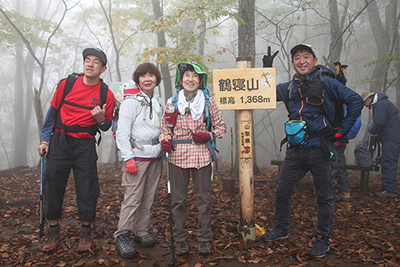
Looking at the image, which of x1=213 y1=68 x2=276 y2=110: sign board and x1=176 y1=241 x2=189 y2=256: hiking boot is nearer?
x1=176 y1=241 x2=189 y2=256: hiking boot

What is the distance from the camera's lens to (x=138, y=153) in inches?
137

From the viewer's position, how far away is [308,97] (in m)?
3.29

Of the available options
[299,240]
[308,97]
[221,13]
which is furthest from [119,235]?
[221,13]

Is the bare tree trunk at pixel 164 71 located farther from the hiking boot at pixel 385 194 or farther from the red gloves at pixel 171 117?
the hiking boot at pixel 385 194

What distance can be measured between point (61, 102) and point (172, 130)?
159cm

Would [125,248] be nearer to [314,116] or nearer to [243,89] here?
[243,89]

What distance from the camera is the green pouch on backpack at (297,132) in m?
3.30

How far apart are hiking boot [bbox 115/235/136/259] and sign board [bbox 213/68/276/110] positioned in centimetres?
224

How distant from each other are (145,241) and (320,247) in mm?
2399

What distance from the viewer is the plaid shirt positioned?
3.38 meters

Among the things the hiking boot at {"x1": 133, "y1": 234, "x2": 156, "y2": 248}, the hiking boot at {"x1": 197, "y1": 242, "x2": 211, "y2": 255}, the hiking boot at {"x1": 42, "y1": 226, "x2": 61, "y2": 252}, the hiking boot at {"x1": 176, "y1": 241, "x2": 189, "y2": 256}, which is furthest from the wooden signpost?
the hiking boot at {"x1": 42, "y1": 226, "x2": 61, "y2": 252}

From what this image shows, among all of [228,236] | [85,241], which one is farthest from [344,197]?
[85,241]

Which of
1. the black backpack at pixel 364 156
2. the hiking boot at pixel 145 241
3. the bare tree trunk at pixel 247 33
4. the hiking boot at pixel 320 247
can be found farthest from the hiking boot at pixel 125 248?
the bare tree trunk at pixel 247 33

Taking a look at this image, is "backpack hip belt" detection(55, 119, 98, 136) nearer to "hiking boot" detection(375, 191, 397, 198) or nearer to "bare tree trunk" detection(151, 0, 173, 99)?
"hiking boot" detection(375, 191, 397, 198)
